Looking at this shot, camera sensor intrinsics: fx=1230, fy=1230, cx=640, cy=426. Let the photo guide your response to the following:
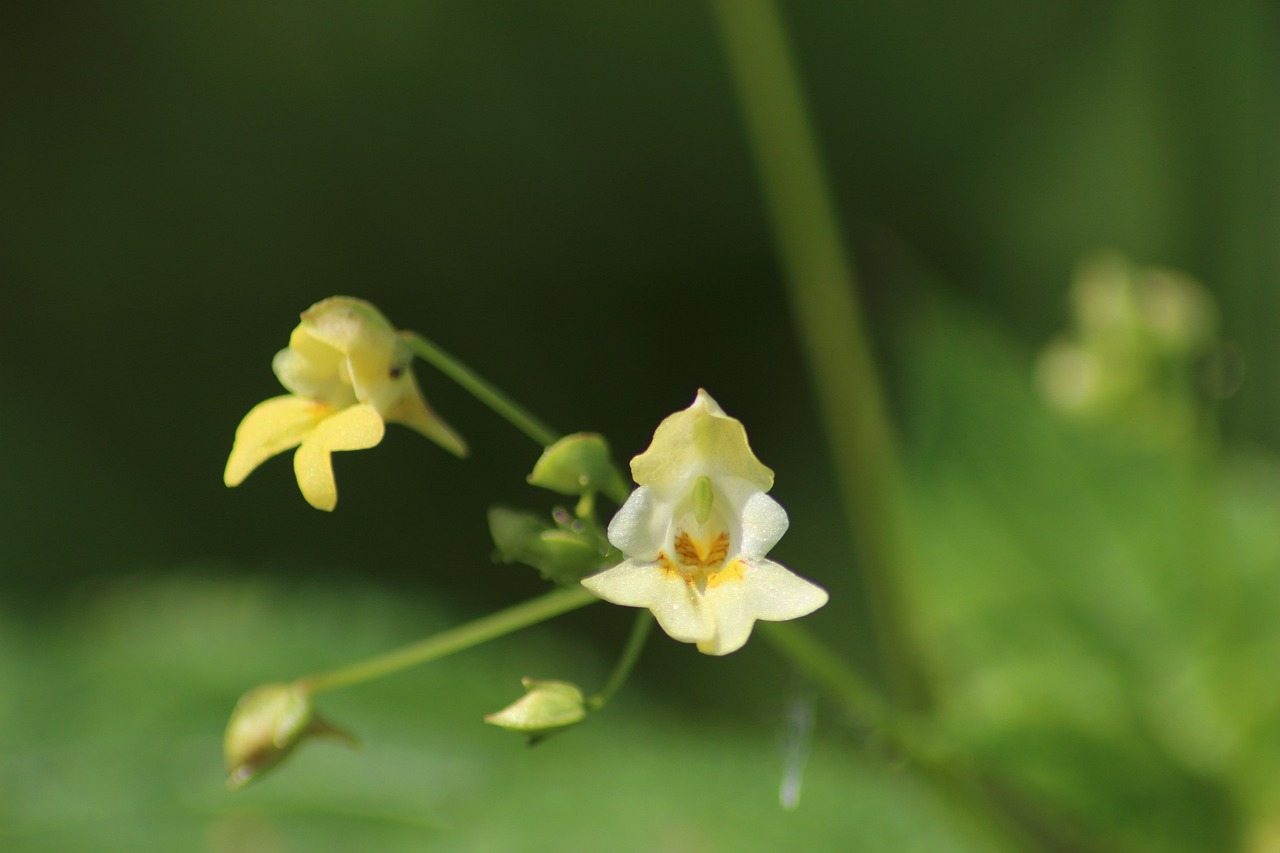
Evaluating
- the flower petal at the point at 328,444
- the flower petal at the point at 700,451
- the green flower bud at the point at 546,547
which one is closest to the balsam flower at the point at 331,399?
the flower petal at the point at 328,444

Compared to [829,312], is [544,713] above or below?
below

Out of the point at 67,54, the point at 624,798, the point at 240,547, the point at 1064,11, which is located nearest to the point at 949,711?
the point at 624,798

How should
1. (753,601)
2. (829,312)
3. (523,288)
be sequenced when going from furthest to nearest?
(523,288) < (829,312) < (753,601)

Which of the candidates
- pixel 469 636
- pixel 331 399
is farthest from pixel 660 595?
pixel 331 399

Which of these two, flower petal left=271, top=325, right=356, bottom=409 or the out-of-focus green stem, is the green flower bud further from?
the out-of-focus green stem

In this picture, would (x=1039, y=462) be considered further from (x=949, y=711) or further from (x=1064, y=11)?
(x=1064, y=11)

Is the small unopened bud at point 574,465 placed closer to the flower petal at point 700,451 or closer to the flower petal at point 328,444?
the flower petal at point 700,451

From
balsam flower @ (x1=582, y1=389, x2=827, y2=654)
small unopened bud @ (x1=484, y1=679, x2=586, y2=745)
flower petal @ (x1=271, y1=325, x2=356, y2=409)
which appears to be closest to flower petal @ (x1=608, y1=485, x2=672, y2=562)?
balsam flower @ (x1=582, y1=389, x2=827, y2=654)

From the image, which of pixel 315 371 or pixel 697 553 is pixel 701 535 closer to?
pixel 697 553
